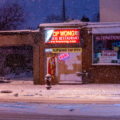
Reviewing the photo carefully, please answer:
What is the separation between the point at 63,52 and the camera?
17609 mm

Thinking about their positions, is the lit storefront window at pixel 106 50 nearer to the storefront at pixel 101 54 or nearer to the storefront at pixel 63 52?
the storefront at pixel 101 54

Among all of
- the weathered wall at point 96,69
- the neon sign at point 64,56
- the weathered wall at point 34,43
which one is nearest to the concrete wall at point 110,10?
the weathered wall at point 96,69

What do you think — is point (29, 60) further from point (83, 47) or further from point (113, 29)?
point (113, 29)

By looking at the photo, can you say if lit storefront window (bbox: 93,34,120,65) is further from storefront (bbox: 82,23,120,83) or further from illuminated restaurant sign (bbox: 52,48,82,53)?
illuminated restaurant sign (bbox: 52,48,82,53)

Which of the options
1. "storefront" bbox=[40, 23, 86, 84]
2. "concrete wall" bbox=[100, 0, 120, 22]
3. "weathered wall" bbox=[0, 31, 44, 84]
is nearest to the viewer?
"storefront" bbox=[40, 23, 86, 84]

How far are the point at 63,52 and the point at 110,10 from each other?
8.18 m

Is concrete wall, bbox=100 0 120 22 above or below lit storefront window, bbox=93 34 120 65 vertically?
above

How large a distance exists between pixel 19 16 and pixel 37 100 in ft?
75.6

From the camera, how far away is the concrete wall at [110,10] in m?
23.7

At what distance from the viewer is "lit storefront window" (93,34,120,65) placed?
1731cm

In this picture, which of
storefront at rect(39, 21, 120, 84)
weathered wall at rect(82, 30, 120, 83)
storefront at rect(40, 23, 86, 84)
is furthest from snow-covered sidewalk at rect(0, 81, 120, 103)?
storefront at rect(40, 23, 86, 84)

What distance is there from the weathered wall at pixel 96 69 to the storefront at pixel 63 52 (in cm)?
36

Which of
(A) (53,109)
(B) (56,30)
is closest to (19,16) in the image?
(B) (56,30)

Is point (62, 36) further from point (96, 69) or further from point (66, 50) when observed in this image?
point (96, 69)
